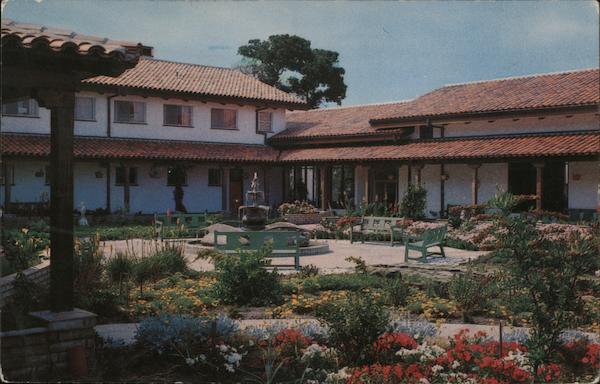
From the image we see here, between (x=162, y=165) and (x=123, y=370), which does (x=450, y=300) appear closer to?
(x=123, y=370)

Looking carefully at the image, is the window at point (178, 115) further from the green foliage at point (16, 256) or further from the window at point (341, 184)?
the green foliage at point (16, 256)

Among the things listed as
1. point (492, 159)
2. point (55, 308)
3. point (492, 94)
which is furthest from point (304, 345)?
point (492, 94)

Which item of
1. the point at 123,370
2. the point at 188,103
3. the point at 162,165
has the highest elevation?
the point at 188,103

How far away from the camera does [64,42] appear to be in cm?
548

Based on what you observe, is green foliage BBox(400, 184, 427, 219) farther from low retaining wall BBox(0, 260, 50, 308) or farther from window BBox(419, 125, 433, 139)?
low retaining wall BBox(0, 260, 50, 308)

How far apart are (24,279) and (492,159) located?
20326 mm

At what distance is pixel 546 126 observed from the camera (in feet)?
81.5

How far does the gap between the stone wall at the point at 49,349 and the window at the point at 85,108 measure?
2275cm

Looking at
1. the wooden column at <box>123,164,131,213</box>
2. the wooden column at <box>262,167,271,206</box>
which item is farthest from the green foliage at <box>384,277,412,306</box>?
the wooden column at <box>262,167,271,206</box>

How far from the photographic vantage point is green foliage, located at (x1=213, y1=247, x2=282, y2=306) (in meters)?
8.45

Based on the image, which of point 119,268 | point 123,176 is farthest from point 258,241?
point 123,176

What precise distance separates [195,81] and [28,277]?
24.5 m

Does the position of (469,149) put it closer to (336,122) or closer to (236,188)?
(336,122)

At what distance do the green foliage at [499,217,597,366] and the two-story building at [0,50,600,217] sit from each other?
17442 mm
